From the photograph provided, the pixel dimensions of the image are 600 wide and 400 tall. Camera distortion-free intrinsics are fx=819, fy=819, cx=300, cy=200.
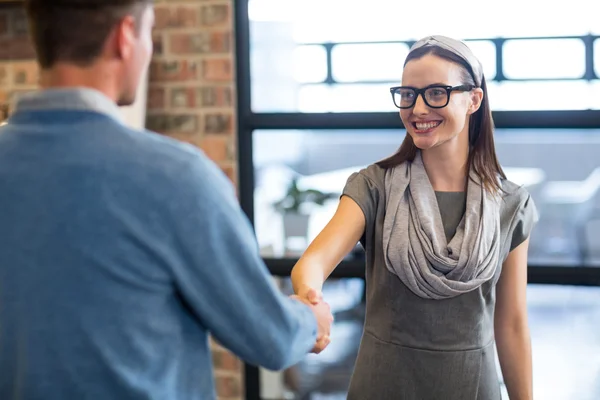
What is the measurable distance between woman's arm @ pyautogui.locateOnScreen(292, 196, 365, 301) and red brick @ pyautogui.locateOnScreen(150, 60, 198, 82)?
1.39 m

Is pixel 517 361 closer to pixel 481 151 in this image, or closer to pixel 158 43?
pixel 481 151

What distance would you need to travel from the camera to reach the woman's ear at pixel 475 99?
196 centimetres

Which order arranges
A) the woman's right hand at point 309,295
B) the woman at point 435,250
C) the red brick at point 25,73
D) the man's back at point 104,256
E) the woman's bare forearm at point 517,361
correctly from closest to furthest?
the man's back at point 104,256, the woman's right hand at point 309,295, the woman at point 435,250, the woman's bare forearm at point 517,361, the red brick at point 25,73

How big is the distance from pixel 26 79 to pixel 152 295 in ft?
7.04

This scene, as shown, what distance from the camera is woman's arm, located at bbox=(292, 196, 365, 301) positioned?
178 centimetres

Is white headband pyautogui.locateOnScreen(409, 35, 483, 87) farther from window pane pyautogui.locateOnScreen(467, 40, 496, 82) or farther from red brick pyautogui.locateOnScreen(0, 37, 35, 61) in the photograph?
red brick pyautogui.locateOnScreen(0, 37, 35, 61)

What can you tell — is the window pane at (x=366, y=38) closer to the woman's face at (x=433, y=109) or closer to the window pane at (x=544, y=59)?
the window pane at (x=544, y=59)

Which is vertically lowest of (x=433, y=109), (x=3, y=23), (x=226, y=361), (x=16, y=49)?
(x=226, y=361)

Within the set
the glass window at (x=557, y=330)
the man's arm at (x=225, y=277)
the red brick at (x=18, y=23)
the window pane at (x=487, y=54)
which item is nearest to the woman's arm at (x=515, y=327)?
the man's arm at (x=225, y=277)

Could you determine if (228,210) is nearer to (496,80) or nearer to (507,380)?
(507,380)

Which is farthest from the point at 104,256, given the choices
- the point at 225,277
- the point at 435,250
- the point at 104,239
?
the point at 435,250

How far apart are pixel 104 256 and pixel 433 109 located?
3.23 feet

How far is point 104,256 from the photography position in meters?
1.14

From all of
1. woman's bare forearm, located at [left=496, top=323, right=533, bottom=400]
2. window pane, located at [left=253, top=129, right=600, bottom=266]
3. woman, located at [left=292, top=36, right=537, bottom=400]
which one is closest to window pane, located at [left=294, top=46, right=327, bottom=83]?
window pane, located at [left=253, top=129, right=600, bottom=266]
